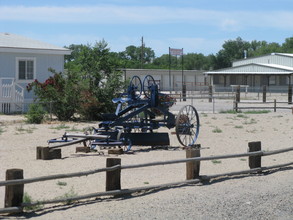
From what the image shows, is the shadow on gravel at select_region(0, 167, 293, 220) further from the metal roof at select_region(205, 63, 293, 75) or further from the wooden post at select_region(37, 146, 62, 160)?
the metal roof at select_region(205, 63, 293, 75)

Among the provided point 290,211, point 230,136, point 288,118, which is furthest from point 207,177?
point 288,118

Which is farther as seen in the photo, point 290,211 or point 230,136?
point 230,136

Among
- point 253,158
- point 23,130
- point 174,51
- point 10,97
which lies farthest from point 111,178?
point 174,51

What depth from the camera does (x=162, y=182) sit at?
1187 centimetres

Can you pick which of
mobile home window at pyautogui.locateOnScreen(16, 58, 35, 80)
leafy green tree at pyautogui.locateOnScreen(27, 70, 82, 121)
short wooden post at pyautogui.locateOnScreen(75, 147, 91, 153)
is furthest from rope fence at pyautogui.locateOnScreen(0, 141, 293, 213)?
mobile home window at pyautogui.locateOnScreen(16, 58, 35, 80)

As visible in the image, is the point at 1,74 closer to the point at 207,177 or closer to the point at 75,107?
the point at 75,107

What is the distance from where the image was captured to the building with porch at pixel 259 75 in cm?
7181

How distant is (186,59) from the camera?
132 metres

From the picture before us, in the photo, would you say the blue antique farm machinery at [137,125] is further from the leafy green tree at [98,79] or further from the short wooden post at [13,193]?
the leafy green tree at [98,79]

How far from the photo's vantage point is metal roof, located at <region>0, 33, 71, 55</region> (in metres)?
29.9

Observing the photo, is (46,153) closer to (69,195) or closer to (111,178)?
(69,195)

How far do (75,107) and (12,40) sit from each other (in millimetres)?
8210

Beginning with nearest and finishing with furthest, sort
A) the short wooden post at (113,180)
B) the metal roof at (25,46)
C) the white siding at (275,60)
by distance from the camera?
the short wooden post at (113,180) → the metal roof at (25,46) → the white siding at (275,60)

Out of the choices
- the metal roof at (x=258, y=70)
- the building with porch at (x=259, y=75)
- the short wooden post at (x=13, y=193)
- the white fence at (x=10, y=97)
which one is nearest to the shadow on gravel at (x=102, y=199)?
the short wooden post at (x=13, y=193)
